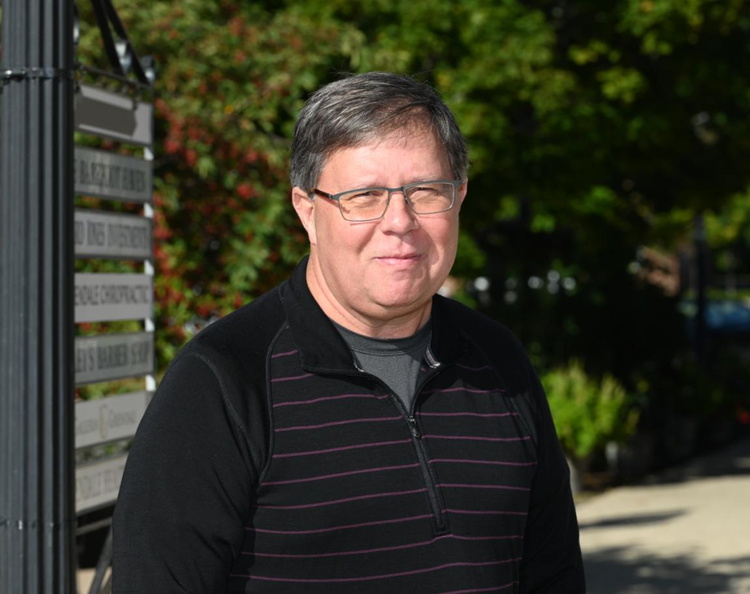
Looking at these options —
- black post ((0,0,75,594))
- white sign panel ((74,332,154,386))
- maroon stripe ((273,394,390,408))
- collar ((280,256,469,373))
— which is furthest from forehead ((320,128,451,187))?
white sign panel ((74,332,154,386))

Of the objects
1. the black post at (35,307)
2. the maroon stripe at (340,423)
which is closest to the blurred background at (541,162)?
the black post at (35,307)

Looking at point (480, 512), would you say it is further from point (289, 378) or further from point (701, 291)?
point (701, 291)

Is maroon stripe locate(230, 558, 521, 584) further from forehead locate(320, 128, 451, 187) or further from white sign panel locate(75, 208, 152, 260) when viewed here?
white sign panel locate(75, 208, 152, 260)

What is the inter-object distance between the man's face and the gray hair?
2 centimetres

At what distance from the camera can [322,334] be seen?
7.38 feet

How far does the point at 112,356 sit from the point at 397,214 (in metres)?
2.40

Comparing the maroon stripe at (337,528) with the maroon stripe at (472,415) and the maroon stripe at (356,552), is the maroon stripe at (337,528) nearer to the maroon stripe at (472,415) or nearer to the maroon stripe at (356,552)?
the maroon stripe at (356,552)

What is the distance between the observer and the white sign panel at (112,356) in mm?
4211

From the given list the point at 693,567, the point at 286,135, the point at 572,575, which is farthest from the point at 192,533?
the point at 286,135

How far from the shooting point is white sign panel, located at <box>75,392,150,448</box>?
4.13 meters

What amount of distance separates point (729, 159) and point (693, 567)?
819 cm

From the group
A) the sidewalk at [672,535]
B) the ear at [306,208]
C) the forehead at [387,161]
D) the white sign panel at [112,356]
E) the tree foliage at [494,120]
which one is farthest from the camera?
the sidewalk at [672,535]

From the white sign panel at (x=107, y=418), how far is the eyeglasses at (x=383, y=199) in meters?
2.12

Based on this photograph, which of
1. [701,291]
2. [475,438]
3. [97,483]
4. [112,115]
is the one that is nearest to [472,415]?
[475,438]
